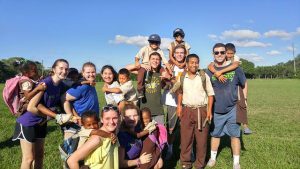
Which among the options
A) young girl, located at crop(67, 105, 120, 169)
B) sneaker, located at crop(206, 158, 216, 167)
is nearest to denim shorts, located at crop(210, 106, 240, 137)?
sneaker, located at crop(206, 158, 216, 167)

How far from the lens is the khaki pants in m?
6.34

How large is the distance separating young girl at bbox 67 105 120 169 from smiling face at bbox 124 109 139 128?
35.4 inches

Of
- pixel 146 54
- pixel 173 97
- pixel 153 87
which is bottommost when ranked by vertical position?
pixel 173 97

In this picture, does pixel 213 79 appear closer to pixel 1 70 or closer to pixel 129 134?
pixel 129 134

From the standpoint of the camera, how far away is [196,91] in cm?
629

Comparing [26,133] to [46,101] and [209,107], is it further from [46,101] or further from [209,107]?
[209,107]

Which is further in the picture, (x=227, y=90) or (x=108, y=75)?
(x=227, y=90)

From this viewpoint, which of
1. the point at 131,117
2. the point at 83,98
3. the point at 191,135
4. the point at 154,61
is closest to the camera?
the point at 83,98

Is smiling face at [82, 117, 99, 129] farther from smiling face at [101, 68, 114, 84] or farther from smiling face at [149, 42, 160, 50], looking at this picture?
smiling face at [149, 42, 160, 50]

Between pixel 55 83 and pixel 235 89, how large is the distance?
3.60 meters

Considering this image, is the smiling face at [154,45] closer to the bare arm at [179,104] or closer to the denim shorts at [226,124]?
the bare arm at [179,104]

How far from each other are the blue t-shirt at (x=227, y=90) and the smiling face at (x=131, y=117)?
6.40 feet

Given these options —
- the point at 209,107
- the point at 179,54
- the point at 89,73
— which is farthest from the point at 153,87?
the point at 89,73

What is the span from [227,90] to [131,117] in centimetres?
219
